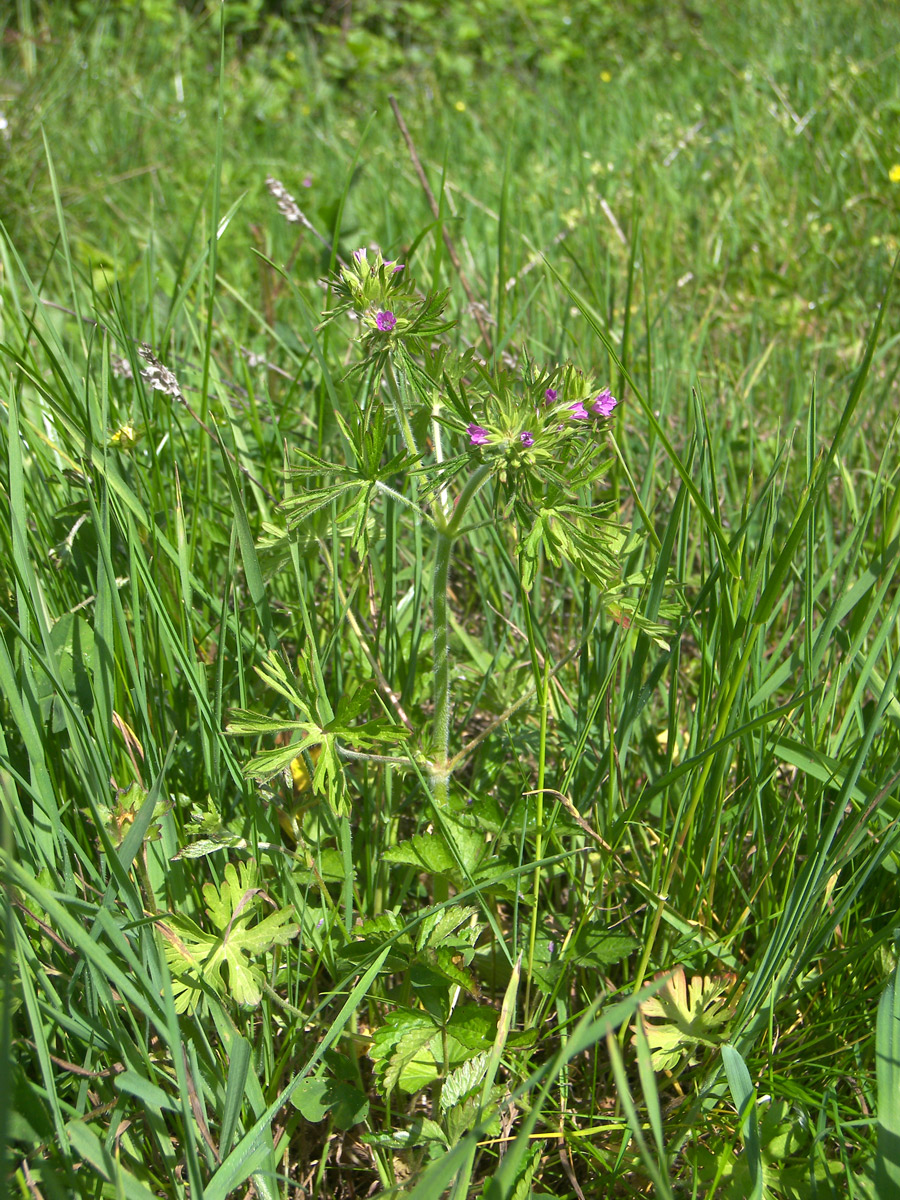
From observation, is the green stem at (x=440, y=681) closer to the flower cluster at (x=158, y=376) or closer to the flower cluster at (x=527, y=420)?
the flower cluster at (x=527, y=420)

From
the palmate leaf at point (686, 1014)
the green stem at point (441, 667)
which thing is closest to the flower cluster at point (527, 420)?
the green stem at point (441, 667)

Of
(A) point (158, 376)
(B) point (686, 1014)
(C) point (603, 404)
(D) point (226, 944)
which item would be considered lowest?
(B) point (686, 1014)

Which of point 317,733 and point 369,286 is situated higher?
point 369,286

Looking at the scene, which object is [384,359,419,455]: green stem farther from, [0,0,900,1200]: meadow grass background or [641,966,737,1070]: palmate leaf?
[641,966,737,1070]: palmate leaf

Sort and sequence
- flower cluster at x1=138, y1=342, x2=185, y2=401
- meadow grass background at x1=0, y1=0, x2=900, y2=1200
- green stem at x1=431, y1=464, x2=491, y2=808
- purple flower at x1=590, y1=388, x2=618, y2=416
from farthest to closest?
flower cluster at x1=138, y1=342, x2=185, y2=401, green stem at x1=431, y1=464, x2=491, y2=808, purple flower at x1=590, y1=388, x2=618, y2=416, meadow grass background at x1=0, y1=0, x2=900, y2=1200

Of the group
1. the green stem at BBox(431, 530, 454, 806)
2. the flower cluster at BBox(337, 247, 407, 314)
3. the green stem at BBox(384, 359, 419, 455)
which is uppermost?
the flower cluster at BBox(337, 247, 407, 314)

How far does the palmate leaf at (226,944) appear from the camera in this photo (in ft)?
3.34

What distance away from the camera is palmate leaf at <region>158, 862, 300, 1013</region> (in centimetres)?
102

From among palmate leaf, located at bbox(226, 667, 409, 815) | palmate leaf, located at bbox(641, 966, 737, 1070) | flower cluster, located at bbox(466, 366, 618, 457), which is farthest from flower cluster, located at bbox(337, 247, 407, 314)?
palmate leaf, located at bbox(641, 966, 737, 1070)

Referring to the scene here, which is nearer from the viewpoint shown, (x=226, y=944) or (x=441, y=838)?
(x=226, y=944)

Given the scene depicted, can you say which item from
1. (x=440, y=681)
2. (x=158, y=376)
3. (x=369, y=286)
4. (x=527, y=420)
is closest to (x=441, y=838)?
(x=440, y=681)

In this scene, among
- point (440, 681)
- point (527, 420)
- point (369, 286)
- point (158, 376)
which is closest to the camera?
point (527, 420)

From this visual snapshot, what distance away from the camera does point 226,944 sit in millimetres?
1051

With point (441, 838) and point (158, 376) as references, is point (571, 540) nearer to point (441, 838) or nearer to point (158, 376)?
point (441, 838)
